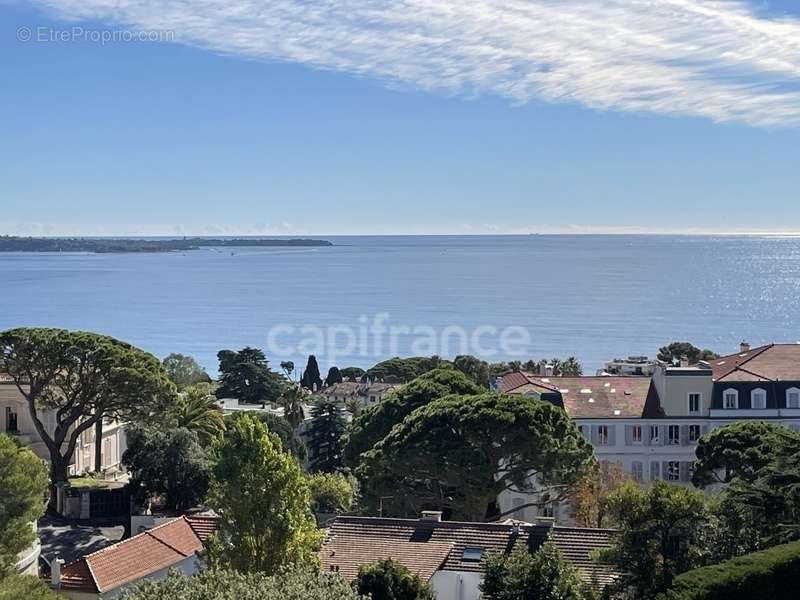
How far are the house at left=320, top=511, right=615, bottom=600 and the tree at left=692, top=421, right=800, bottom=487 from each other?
11.8 metres

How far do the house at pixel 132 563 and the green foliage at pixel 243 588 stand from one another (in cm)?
660

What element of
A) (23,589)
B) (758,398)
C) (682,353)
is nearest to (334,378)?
(682,353)

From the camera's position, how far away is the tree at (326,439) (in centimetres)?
5050

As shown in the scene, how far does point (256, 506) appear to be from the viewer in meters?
16.7

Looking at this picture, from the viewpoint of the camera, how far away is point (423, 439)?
Answer: 32.2 meters

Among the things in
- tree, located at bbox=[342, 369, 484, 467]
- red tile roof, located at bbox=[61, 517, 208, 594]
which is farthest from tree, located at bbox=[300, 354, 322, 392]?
red tile roof, located at bbox=[61, 517, 208, 594]

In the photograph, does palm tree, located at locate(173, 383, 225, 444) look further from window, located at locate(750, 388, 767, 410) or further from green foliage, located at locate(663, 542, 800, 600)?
green foliage, located at locate(663, 542, 800, 600)

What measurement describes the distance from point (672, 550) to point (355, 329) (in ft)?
399

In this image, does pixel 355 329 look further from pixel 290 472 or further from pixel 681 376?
pixel 290 472

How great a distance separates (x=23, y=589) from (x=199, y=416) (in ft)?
80.0

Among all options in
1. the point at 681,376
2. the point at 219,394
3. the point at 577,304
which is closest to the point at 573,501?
the point at 681,376

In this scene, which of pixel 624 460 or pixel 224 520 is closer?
pixel 224 520

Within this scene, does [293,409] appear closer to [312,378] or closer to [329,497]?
[329,497]

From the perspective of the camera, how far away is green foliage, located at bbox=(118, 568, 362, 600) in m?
12.9
